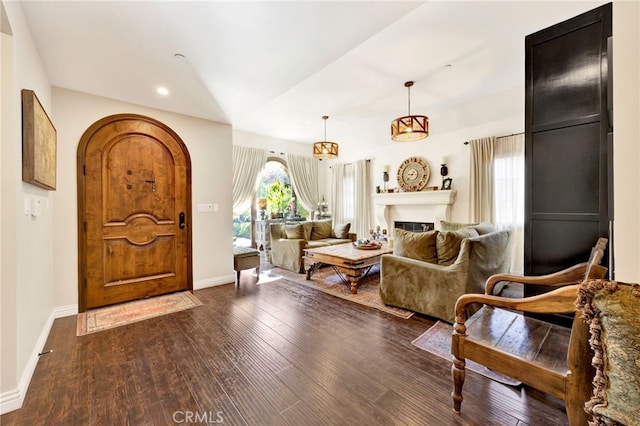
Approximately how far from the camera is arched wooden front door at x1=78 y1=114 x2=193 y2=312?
2.76 meters

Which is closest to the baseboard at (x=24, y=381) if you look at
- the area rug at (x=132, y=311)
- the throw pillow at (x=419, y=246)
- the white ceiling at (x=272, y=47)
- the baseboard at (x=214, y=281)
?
the area rug at (x=132, y=311)

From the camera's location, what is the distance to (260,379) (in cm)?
166

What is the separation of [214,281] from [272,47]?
2.98m

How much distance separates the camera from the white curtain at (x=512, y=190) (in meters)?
A: 4.30

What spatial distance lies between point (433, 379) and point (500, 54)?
142 inches

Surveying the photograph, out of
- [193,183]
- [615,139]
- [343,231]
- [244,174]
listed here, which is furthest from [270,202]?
[615,139]

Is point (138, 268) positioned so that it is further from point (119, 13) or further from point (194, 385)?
point (119, 13)

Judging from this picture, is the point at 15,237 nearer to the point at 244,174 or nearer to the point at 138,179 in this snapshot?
the point at 138,179

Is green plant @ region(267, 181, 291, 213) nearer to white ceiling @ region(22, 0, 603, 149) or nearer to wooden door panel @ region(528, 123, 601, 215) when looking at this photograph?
white ceiling @ region(22, 0, 603, 149)

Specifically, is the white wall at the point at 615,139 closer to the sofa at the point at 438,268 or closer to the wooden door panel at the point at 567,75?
the wooden door panel at the point at 567,75

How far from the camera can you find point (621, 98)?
950 mm

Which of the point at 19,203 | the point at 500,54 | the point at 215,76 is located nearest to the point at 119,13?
the point at 215,76

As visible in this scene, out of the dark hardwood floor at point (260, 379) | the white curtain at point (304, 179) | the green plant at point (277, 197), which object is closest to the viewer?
the dark hardwood floor at point (260, 379)

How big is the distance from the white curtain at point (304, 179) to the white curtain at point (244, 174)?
0.99 metres
